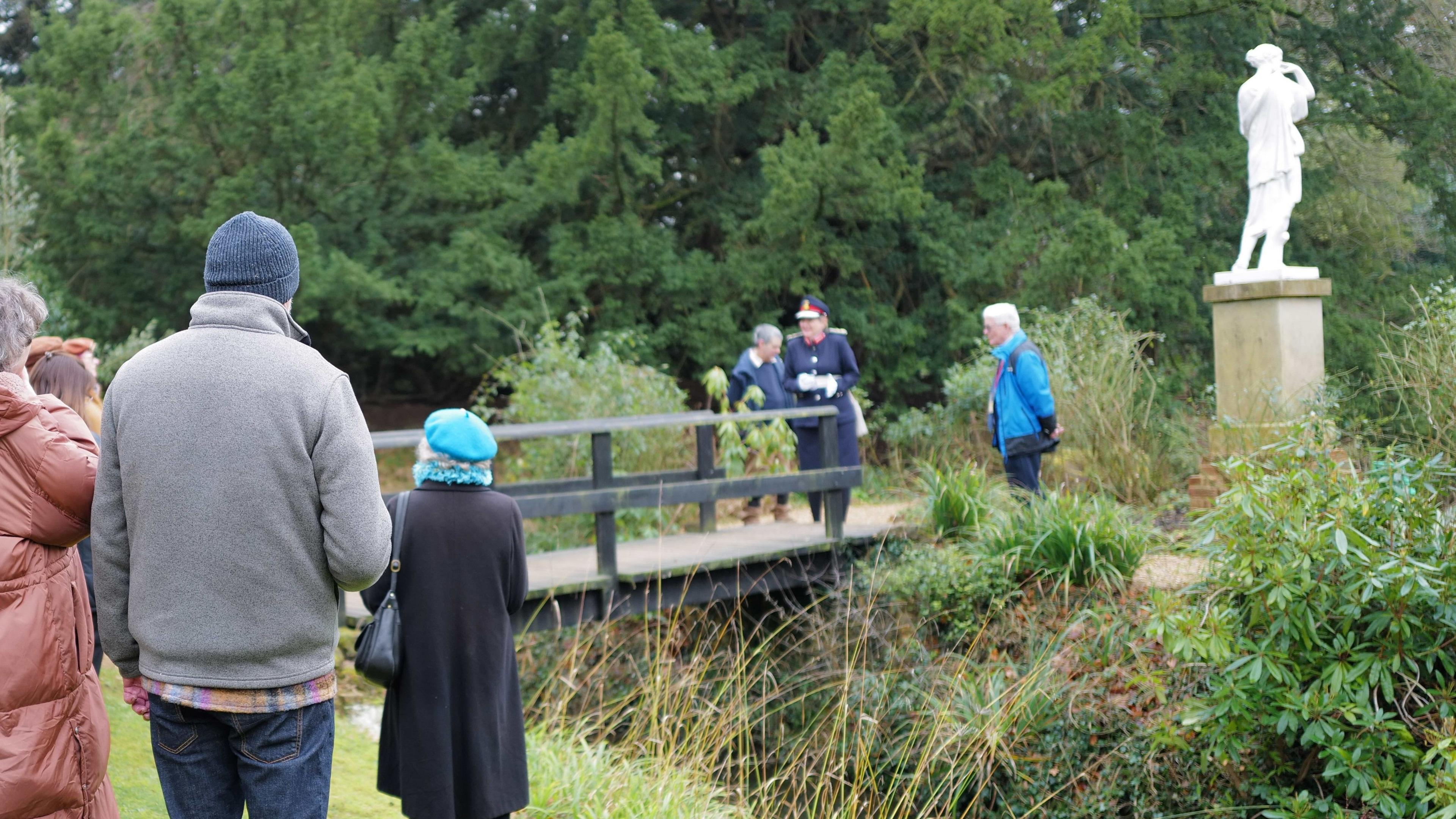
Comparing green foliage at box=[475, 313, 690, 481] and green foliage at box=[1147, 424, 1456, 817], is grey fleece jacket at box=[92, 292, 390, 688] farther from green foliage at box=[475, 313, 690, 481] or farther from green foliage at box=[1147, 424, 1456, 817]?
green foliage at box=[475, 313, 690, 481]

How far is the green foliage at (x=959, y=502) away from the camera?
777 centimetres

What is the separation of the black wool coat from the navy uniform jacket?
497 centimetres

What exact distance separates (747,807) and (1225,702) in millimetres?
1991

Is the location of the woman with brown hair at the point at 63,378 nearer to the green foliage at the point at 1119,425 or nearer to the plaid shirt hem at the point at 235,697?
the plaid shirt hem at the point at 235,697

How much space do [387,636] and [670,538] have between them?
199 inches

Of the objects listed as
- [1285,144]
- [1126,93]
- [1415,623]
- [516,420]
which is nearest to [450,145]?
[516,420]

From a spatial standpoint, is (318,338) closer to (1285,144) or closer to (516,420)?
(516,420)

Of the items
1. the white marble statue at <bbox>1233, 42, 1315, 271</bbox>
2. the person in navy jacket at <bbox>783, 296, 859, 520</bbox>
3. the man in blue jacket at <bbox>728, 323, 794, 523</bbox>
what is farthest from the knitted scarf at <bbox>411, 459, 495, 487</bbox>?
the white marble statue at <bbox>1233, 42, 1315, 271</bbox>

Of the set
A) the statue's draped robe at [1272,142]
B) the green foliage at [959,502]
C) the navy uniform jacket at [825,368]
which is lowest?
the green foliage at [959,502]

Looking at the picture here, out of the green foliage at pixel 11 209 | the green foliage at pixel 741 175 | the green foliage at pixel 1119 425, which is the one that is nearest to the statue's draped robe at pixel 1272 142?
the green foliage at pixel 1119 425

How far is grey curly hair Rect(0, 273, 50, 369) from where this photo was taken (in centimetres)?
263

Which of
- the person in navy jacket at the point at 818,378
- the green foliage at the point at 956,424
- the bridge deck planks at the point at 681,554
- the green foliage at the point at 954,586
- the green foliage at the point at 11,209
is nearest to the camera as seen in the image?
the bridge deck planks at the point at 681,554

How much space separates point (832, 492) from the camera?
8117mm

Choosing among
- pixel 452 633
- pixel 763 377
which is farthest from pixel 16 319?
pixel 763 377
